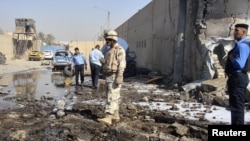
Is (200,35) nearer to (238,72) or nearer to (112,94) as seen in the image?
(112,94)

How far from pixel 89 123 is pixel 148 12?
19.3 m

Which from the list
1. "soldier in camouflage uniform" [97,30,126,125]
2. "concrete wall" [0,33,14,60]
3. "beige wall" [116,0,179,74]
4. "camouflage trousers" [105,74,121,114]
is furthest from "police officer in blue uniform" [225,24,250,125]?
"concrete wall" [0,33,14,60]

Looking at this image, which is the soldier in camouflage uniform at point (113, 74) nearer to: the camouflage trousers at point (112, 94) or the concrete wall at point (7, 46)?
the camouflage trousers at point (112, 94)

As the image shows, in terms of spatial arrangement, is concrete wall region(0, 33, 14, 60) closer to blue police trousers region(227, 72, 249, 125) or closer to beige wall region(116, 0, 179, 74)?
beige wall region(116, 0, 179, 74)

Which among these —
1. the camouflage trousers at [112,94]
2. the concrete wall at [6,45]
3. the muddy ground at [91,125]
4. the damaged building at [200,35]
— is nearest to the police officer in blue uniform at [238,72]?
the muddy ground at [91,125]

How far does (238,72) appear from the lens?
5.65m

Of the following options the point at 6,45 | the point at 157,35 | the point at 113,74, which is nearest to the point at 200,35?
the point at 113,74

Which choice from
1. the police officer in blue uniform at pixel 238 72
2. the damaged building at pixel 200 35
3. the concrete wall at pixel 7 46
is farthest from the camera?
the concrete wall at pixel 7 46

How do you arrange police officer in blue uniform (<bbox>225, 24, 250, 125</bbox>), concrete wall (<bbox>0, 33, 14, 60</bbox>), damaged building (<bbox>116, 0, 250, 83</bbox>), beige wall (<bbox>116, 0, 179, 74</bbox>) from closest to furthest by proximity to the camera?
police officer in blue uniform (<bbox>225, 24, 250, 125</bbox>)
damaged building (<bbox>116, 0, 250, 83</bbox>)
beige wall (<bbox>116, 0, 179, 74</bbox>)
concrete wall (<bbox>0, 33, 14, 60</bbox>)

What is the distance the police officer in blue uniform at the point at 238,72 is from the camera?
5.59 m

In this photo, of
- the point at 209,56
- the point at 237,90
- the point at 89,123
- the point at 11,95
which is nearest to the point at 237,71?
the point at 237,90

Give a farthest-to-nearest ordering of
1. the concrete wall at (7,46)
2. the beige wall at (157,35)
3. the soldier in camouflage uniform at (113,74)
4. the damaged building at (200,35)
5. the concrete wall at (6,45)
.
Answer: the concrete wall at (7,46) → the concrete wall at (6,45) → the beige wall at (157,35) → the damaged building at (200,35) → the soldier in camouflage uniform at (113,74)

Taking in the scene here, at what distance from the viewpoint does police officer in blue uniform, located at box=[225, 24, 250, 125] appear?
18.4 ft

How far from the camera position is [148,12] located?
83.6 feet
